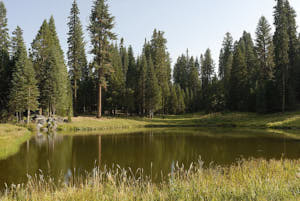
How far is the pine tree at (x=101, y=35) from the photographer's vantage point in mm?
41156

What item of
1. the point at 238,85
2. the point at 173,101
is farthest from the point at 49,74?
the point at 238,85

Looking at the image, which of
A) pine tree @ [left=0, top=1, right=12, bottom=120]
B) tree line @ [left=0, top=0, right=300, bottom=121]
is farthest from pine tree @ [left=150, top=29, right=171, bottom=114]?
pine tree @ [left=0, top=1, right=12, bottom=120]

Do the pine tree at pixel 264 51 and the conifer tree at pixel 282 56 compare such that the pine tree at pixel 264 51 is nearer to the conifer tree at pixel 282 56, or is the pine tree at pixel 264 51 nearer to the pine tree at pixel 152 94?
the conifer tree at pixel 282 56

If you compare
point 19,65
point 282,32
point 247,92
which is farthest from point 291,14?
point 19,65

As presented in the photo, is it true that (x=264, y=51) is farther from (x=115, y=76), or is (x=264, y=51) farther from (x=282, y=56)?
(x=115, y=76)

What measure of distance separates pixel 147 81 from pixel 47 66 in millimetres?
22076

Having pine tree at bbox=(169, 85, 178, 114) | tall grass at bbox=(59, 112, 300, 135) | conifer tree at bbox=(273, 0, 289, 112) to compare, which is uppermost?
conifer tree at bbox=(273, 0, 289, 112)

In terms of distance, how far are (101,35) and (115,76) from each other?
14.6 m

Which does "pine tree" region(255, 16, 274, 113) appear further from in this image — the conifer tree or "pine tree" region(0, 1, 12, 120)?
"pine tree" region(0, 1, 12, 120)

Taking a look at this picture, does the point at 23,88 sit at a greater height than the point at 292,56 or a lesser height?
lesser

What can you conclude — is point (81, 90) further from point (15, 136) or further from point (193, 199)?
point (193, 199)

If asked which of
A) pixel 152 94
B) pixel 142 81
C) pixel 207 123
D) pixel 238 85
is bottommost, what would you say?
pixel 207 123

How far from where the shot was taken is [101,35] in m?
41.9

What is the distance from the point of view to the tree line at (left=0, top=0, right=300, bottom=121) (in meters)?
38.1
